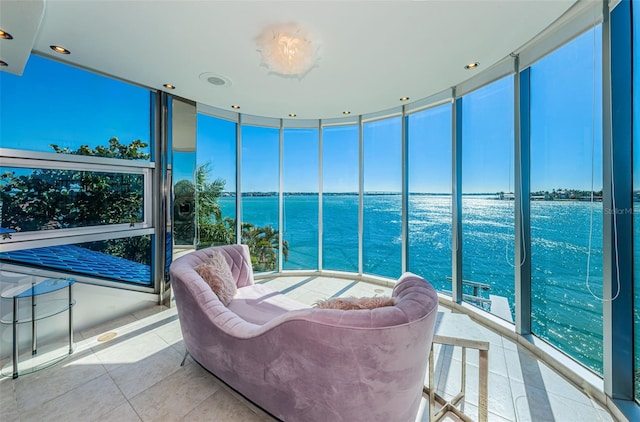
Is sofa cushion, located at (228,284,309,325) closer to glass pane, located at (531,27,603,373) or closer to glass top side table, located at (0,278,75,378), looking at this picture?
glass top side table, located at (0,278,75,378)

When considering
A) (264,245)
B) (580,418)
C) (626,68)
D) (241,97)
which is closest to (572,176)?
(626,68)

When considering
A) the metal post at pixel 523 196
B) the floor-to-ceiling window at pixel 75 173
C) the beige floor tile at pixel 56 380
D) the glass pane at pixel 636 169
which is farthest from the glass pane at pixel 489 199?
the floor-to-ceiling window at pixel 75 173

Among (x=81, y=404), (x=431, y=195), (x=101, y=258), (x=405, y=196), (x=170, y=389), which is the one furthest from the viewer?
(x=405, y=196)

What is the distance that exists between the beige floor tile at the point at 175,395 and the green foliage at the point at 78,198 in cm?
194

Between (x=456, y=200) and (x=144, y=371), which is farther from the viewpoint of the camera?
(x=456, y=200)

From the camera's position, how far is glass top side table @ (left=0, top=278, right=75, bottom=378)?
2.04m

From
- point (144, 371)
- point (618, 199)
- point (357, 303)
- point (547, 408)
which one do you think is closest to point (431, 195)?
point (618, 199)

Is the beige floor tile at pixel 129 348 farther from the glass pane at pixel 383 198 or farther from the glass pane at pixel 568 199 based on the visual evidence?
the glass pane at pixel 568 199

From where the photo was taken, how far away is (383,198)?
4.17 metres

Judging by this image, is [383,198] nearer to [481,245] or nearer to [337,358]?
[481,245]

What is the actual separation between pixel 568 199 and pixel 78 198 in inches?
201

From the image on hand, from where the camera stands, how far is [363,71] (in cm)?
251

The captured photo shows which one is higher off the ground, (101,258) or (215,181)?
(215,181)

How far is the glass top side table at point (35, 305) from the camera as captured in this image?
204 cm
